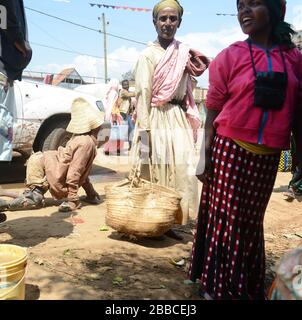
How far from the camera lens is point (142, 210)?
144 inches

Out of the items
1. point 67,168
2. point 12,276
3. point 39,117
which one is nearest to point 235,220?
point 12,276

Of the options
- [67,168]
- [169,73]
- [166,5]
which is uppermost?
[166,5]

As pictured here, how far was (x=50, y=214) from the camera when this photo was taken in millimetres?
4863

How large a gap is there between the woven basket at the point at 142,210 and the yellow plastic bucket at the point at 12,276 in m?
1.38

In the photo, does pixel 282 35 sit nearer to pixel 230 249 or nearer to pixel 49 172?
pixel 230 249

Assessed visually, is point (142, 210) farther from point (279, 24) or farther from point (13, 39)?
point (279, 24)

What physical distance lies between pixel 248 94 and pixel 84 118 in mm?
3069

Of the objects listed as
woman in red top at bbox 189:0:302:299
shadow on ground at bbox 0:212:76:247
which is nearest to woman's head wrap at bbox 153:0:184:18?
woman in red top at bbox 189:0:302:299

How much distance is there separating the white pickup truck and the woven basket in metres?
3.34

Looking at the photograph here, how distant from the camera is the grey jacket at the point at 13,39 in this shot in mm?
2949

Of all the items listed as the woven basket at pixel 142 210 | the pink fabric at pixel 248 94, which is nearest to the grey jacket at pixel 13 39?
the woven basket at pixel 142 210

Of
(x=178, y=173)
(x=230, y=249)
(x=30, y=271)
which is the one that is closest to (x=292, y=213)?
(x=178, y=173)

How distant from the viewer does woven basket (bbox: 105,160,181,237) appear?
365 centimetres

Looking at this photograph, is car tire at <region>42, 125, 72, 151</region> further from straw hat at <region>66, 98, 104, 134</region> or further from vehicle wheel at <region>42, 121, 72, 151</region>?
straw hat at <region>66, 98, 104, 134</region>
